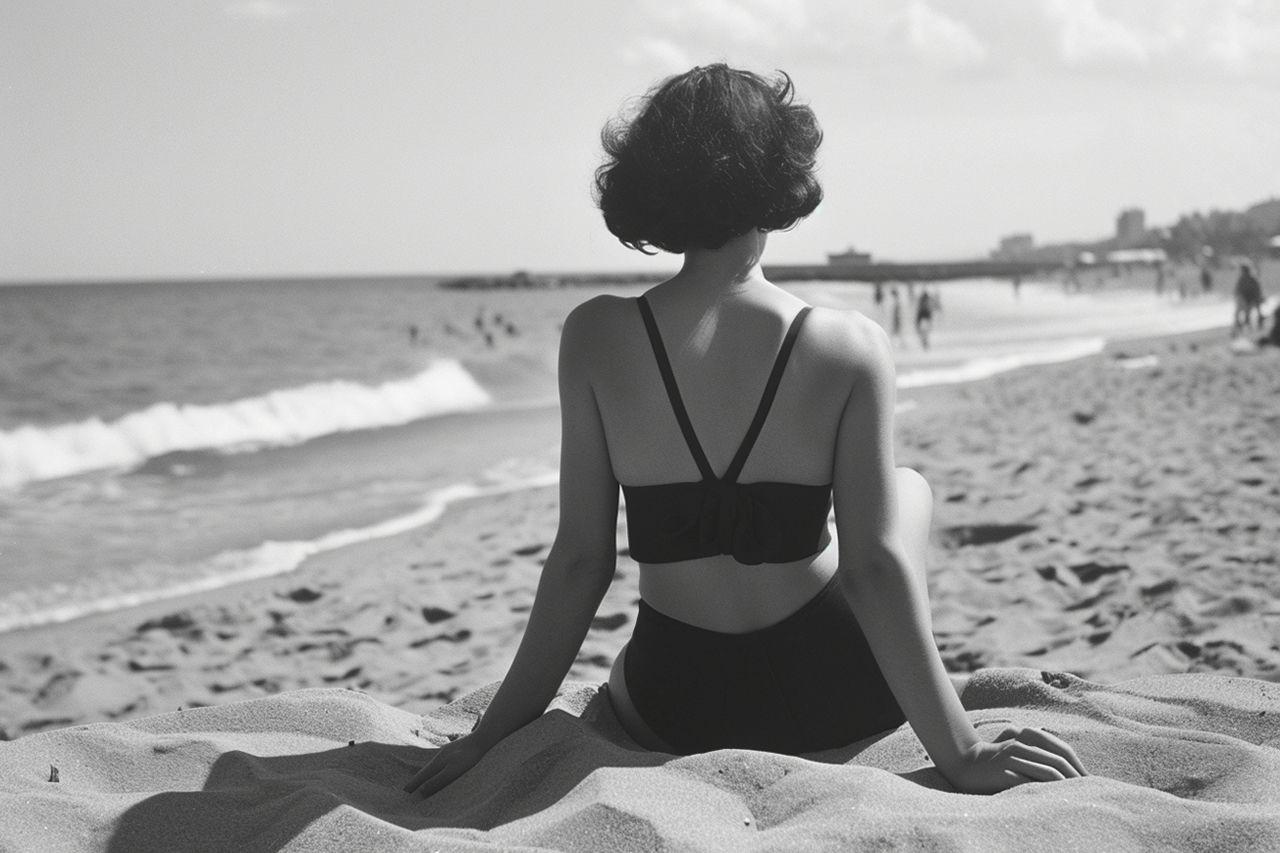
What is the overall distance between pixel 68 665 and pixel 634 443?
3517 mm

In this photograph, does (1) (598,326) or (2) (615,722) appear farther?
(2) (615,722)

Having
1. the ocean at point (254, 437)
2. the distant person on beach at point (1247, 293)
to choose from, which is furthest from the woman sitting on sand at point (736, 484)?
the distant person on beach at point (1247, 293)

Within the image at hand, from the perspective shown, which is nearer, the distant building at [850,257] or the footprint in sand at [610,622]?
the distant building at [850,257]

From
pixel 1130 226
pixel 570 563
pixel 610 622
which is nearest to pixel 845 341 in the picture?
pixel 570 563

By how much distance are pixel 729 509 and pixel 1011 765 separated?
68cm

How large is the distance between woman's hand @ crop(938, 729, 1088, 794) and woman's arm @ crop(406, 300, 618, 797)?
2.52ft

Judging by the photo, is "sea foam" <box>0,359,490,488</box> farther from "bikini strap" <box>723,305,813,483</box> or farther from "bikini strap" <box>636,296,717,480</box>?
"bikini strap" <box>723,305,813,483</box>

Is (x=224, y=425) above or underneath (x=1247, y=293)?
underneath

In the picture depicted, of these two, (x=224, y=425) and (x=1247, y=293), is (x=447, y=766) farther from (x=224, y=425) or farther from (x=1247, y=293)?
(x=1247, y=293)

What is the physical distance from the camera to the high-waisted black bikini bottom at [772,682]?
7.42 ft

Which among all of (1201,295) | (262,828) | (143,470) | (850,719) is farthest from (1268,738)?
(1201,295)

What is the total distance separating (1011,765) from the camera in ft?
6.64

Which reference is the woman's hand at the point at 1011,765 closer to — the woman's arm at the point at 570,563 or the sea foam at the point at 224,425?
the woman's arm at the point at 570,563

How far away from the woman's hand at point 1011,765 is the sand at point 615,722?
56mm
